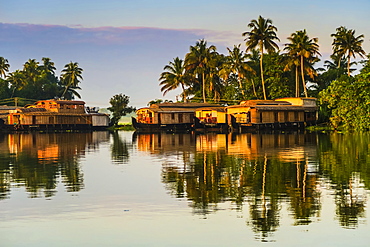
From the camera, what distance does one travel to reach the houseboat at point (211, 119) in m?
66.1

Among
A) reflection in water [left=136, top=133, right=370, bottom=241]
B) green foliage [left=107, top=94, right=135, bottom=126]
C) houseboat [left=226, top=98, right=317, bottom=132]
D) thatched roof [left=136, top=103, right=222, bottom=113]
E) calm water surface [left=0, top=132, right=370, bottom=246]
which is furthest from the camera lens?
green foliage [left=107, top=94, right=135, bottom=126]

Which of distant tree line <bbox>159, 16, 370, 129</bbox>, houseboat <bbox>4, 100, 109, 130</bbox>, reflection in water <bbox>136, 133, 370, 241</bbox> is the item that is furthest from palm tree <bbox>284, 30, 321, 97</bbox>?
reflection in water <bbox>136, 133, 370, 241</bbox>

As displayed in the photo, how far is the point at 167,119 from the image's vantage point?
7238 cm

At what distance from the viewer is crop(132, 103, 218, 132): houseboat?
71.2 meters

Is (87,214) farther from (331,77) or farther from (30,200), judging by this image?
(331,77)

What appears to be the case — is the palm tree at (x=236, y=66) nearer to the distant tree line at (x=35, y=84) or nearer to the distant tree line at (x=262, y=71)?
the distant tree line at (x=262, y=71)

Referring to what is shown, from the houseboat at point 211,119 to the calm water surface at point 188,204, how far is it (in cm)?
4341

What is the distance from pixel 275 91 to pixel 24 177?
191 ft

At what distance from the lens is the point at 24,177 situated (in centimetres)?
1850

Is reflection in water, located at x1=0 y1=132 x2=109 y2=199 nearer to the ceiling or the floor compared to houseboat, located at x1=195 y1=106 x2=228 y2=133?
nearer to the floor

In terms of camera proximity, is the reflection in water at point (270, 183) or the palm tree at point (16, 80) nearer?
the reflection in water at point (270, 183)

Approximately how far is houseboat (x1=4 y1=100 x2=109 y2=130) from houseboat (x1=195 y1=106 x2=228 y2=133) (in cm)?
1658

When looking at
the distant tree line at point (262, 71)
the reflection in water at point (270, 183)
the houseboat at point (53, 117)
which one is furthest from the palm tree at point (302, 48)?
the reflection in water at point (270, 183)

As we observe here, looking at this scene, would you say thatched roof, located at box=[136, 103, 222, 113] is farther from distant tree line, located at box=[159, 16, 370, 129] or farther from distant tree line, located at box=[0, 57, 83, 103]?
distant tree line, located at box=[0, 57, 83, 103]
